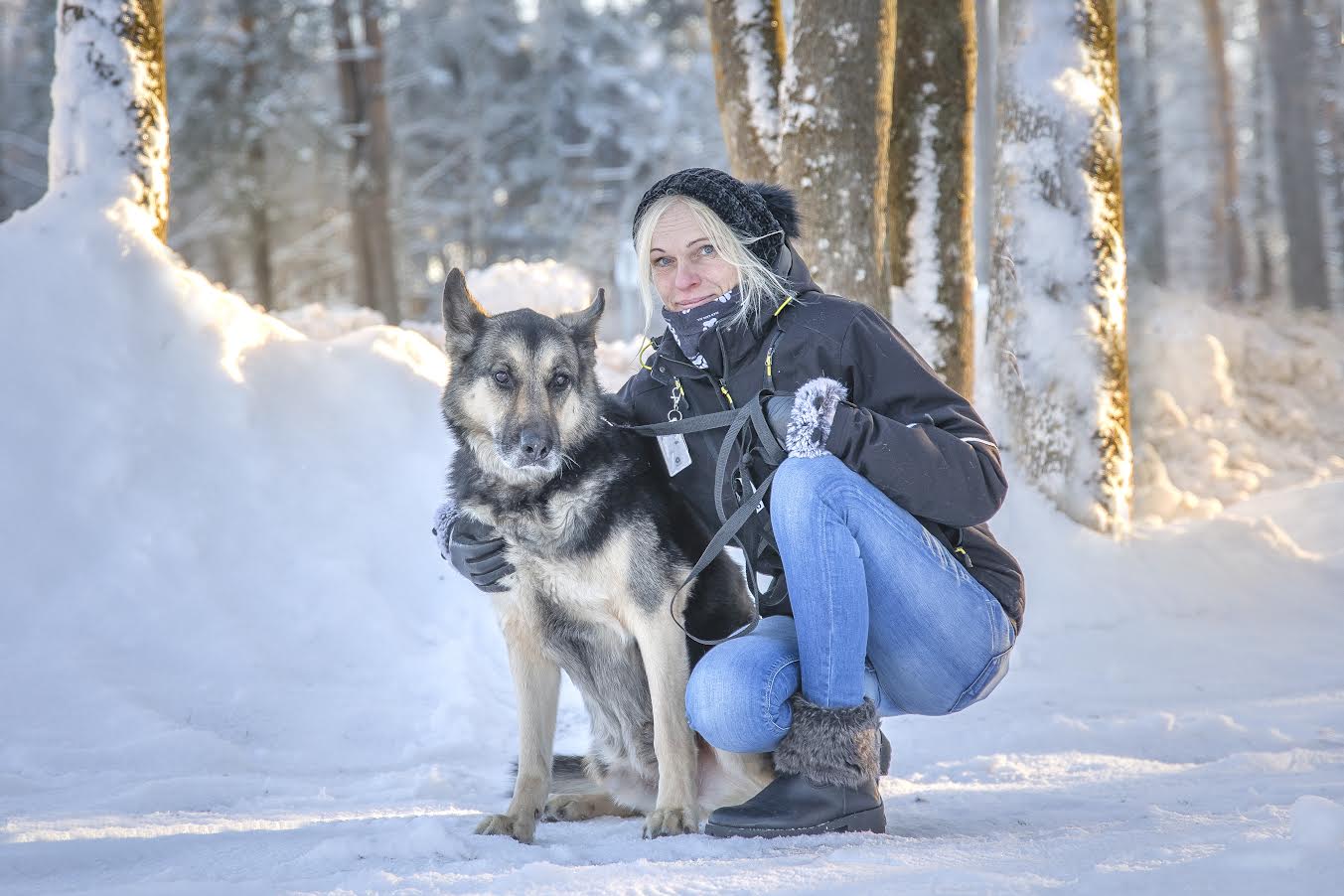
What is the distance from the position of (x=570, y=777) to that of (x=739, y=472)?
4.11ft

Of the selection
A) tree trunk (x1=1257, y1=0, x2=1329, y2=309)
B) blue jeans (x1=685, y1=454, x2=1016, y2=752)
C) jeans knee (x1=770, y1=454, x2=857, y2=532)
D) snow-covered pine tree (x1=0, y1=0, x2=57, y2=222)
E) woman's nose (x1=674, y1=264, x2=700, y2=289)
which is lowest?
blue jeans (x1=685, y1=454, x2=1016, y2=752)

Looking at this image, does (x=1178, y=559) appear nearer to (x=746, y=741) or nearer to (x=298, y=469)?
(x=746, y=741)

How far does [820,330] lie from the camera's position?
293cm

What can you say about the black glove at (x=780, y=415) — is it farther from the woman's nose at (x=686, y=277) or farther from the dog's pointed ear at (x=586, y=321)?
the dog's pointed ear at (x=586, y=321)

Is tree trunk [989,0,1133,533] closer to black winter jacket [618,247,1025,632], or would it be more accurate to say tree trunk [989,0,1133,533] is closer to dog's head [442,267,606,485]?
black winter jacket [618,247,1025,632]

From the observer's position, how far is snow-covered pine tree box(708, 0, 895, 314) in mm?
5273

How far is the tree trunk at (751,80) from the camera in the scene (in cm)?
649

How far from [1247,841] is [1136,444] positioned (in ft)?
25.9

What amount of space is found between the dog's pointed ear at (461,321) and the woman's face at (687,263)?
2.36 ft

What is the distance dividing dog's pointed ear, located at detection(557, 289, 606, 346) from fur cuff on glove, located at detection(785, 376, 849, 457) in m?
1.06

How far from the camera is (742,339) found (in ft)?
10.0

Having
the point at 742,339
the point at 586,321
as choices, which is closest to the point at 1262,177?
the point at 586,321

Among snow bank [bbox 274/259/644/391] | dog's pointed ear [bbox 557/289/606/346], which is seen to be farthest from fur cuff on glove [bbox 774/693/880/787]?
snow bank [bbox 274/259/644/391]

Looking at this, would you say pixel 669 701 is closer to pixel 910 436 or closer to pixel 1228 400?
pixel 910 436
